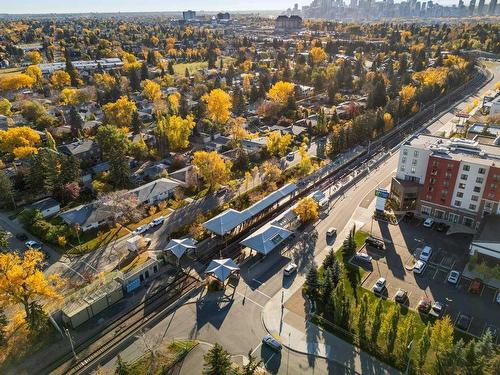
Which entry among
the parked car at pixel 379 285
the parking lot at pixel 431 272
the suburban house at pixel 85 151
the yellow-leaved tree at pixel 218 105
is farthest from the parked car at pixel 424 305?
the yellow-leaved tree at pixel 218 105

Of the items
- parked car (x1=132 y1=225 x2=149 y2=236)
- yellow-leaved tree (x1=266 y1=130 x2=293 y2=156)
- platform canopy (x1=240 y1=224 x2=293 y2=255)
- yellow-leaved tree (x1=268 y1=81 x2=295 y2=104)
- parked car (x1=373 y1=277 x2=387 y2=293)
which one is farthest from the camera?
yellow-leaved tree (x1=268 y1=81 x2=295 y2=104)

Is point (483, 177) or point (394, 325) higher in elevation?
point (483, 177)

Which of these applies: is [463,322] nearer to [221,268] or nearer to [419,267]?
[419,267]

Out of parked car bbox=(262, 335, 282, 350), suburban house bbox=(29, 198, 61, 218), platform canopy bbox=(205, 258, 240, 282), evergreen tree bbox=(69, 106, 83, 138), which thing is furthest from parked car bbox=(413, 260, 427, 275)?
evergreen tree bbox=(69, 106, 83, 138)

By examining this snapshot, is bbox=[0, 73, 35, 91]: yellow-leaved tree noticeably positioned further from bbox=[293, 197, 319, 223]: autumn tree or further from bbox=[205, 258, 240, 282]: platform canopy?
bbox=[205, 258, 240, 282]: platform canopy

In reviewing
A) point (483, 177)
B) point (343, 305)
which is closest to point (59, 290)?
point (343, 305)

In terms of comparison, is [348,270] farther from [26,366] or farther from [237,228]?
[26,366]

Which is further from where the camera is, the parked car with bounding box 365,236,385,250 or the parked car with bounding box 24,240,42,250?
the parked car with bounding box 24,240,42,250
